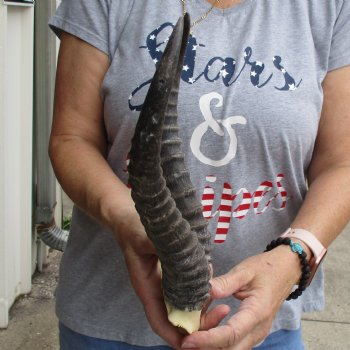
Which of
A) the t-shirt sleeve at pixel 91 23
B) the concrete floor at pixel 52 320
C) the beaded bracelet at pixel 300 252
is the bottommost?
the concrete floor at pixel 52 320

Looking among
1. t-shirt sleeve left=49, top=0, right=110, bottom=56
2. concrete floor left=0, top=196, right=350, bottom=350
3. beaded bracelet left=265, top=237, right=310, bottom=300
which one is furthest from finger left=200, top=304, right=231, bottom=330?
concrete floor left=0, top=196, right=350, bottom=350

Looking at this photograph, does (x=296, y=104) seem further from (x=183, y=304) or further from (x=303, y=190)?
(x=183, y=304)

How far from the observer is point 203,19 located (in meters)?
1.94

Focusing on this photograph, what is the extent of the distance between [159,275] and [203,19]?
76cm

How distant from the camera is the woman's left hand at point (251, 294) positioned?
1.50 metres

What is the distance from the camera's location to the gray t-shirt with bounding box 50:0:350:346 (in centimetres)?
188

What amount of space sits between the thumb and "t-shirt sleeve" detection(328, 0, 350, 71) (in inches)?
28.6

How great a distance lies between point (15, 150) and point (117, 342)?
100.0 inches

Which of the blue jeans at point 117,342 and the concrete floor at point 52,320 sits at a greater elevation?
the blue jeans at point 117,342

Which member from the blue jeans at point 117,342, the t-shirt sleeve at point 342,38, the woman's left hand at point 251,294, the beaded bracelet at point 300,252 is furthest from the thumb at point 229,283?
the t-shirt sleeve at point 342,38

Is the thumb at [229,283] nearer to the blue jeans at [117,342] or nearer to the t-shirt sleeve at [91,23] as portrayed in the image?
the blue jeans at [117,342]

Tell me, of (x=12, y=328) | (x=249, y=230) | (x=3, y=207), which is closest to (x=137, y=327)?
(x=249, y=230)

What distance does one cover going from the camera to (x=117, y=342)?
79.8 inches

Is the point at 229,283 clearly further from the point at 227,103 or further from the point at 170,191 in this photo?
the point at 227,103
